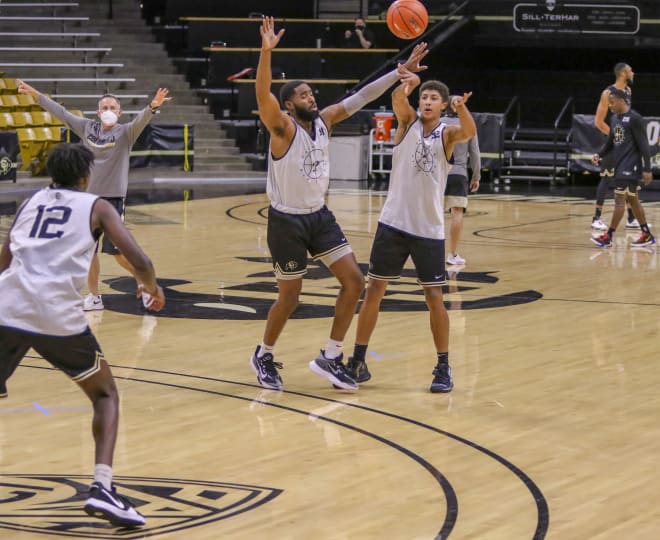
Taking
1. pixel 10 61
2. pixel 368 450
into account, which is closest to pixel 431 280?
pixel 368 450

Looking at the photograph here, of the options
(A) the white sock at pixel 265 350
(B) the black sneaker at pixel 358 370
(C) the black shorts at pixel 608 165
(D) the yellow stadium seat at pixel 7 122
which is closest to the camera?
(A) the white sock at pixel 265 350

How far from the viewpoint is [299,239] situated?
7965 millimetres

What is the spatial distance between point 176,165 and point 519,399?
58.7 feet

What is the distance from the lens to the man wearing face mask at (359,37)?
87.9ft

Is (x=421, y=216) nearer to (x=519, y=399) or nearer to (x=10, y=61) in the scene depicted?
(x=519, y=399)

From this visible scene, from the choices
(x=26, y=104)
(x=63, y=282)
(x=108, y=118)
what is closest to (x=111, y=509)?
(x=63, y=282)

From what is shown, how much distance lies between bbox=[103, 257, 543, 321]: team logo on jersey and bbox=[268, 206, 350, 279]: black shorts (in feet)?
8.04

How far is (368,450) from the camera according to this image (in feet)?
21.9

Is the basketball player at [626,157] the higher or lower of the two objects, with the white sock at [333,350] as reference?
higher

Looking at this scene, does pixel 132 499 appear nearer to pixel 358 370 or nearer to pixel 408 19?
pixel 358 370

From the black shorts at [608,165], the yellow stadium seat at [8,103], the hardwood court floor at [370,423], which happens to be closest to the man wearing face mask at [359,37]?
the yellow stadium seat at [8,103]

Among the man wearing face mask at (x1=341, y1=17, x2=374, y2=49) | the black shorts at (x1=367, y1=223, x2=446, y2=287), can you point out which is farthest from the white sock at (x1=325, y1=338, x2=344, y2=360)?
the man wearing face mask at (x1=341, y1=17, x2=374, y2=49)

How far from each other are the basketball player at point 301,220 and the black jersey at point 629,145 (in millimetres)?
7426

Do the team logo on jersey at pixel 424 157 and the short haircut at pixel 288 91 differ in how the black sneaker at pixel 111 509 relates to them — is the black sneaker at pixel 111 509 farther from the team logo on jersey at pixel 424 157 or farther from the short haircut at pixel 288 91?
the team logo on jersey at pixel 424 157
